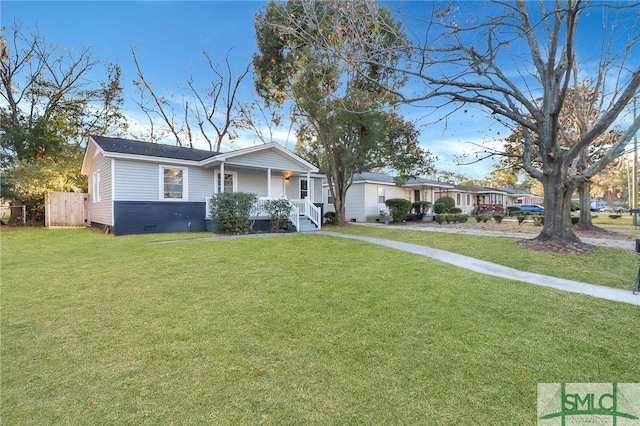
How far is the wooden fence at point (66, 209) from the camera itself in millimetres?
16203

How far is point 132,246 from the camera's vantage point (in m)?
8.91

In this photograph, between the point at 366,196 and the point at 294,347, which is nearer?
the point at 294,347

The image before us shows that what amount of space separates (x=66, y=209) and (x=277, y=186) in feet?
37.9

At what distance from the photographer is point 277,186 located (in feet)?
57.4

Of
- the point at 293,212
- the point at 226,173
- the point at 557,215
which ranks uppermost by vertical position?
the point at 226,173

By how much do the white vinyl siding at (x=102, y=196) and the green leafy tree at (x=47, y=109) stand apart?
9.23 feet

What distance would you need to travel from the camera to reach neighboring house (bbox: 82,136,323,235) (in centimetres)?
1240

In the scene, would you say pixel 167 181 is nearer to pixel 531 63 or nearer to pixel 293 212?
pixel 293 212

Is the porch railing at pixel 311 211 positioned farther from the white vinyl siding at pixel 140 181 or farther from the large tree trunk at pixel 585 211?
the large tree trunk at pixel 585 211

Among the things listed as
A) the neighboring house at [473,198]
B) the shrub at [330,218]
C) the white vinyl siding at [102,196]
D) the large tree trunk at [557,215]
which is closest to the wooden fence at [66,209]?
the white vinyl siding at [102,196]

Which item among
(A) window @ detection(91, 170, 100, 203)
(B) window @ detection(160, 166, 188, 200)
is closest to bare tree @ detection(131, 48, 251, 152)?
(A) window @ detection(91, 170, 100, 203)

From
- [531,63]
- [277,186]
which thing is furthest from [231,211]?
[531,63]

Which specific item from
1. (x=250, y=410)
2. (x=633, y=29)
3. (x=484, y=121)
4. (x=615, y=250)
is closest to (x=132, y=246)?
(x=250, y=410)

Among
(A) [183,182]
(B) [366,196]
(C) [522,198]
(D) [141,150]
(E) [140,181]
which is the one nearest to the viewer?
(E) [140,181]
